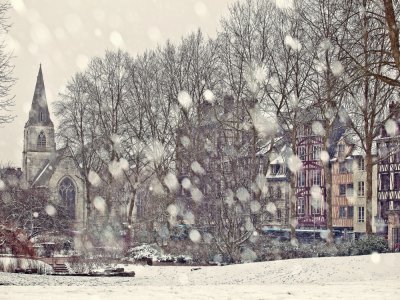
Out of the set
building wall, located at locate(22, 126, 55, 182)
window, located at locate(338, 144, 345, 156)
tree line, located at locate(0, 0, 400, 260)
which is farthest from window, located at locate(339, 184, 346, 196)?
building wall, located at locate(22, 126, 55, 182)

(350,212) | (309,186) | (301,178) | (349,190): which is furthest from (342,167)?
(301,178)

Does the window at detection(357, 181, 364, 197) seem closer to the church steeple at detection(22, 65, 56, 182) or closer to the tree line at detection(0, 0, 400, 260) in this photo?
the tree line at detection(0, 0, 400, 260)

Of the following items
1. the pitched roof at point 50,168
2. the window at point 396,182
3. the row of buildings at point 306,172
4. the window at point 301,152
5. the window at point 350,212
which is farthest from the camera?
the pitched roof at point 50,168

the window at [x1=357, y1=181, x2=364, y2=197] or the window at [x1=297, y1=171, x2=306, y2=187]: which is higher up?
the window at [x1=297, y1=171, x2=306, y2=187]

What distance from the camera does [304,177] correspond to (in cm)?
6744

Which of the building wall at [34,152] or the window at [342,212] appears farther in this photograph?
the building wall at [34,152]

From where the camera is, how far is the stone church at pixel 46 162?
84.1 m

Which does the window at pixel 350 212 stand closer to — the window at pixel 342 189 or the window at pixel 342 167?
the window at pixel 342 189

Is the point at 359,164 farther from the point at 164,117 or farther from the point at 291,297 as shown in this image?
the point at 291,297

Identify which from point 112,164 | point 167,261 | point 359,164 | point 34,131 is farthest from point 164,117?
point 34,131

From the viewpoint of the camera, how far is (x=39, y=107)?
327 ft

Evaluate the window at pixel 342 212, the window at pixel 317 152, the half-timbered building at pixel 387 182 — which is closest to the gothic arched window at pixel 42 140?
the window at pixel 317 152

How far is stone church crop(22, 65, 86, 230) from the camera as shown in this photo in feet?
276

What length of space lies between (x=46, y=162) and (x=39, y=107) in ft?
34.2
